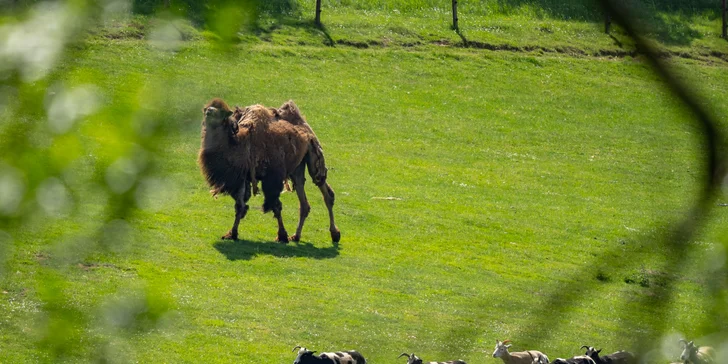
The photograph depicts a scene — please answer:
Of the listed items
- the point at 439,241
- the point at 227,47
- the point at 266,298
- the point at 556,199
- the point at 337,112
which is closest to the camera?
the point at 227,47

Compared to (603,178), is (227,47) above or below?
above

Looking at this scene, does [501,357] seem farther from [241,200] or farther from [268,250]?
[241,200]

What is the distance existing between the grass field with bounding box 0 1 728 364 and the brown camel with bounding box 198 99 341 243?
848 mm

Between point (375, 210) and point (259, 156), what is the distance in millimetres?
5297

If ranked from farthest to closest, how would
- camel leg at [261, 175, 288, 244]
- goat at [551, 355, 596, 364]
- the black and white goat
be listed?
camel leg at [261, 175, 288, 244], goat at [551, 355, 596, 364], the black and white goat

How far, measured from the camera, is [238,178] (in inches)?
627

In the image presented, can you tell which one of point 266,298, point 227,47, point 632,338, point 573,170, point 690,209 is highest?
point 227,47

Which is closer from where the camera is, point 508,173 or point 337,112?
point 508,173

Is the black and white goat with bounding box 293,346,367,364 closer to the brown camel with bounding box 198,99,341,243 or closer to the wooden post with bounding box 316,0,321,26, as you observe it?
the brown camel with bounding box 198,99,341,243

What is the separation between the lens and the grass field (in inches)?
97.9

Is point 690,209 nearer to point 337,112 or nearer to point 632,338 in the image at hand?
point 632,338

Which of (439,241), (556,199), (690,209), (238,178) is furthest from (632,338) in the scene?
(556,199)

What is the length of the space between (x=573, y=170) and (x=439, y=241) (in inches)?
379

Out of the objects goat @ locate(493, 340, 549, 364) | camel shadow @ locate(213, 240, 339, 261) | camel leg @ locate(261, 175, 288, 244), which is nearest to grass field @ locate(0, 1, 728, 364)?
camel shadow @ locate(213, 240, 339, 261)
